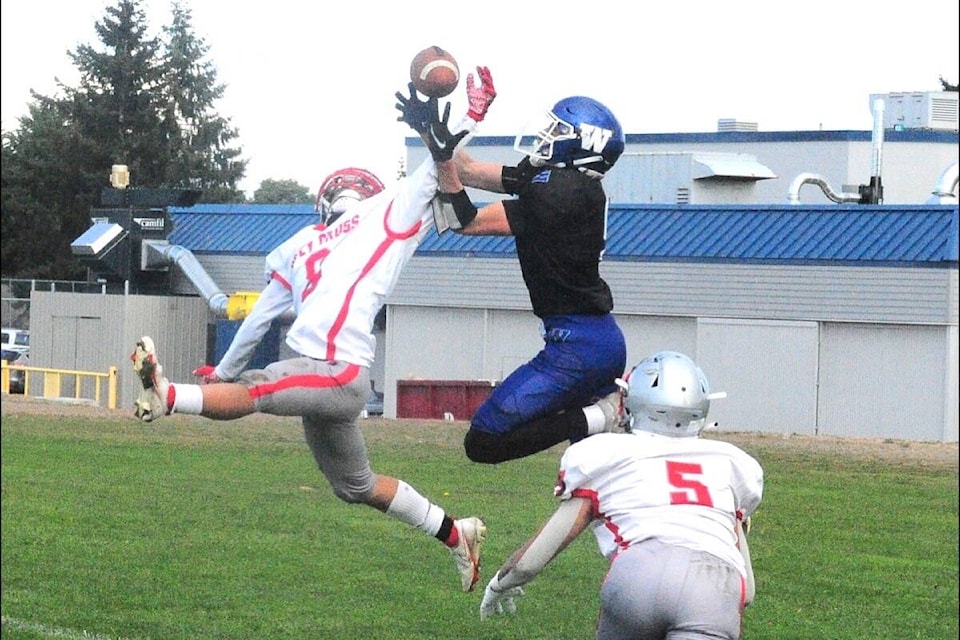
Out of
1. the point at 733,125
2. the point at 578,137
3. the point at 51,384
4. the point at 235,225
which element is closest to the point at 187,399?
the point at 578,137

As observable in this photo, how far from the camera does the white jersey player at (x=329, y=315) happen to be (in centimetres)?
604

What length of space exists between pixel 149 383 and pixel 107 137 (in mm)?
2640

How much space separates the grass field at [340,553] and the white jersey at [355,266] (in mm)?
1797

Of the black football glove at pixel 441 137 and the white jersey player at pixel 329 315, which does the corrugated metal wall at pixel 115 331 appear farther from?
the black football glove at pixel 441 137

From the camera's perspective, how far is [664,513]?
5.00 metres

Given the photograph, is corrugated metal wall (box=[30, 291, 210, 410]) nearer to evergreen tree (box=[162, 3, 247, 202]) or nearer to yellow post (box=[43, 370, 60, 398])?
yellow post (box=[43, 370, 60, 398])

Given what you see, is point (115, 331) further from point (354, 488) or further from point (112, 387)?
point (354, 488)

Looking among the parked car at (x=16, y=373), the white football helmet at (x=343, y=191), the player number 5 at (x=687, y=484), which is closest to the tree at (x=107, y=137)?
the white football helmet at (x=343, y=191)

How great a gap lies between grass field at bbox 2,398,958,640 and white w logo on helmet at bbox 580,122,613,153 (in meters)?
2.45

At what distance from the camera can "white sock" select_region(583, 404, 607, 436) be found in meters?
6.48

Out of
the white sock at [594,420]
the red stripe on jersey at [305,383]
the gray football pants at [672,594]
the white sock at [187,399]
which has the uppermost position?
the red stripe on jersey at [305,383]

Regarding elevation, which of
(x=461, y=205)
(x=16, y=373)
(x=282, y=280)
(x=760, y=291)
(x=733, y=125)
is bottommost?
(x=16, y=373)

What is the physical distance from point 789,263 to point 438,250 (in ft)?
19.8

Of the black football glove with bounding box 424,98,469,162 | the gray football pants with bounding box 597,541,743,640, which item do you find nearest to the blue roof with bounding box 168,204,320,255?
the black football glove with bounding box 424,98,469,162
